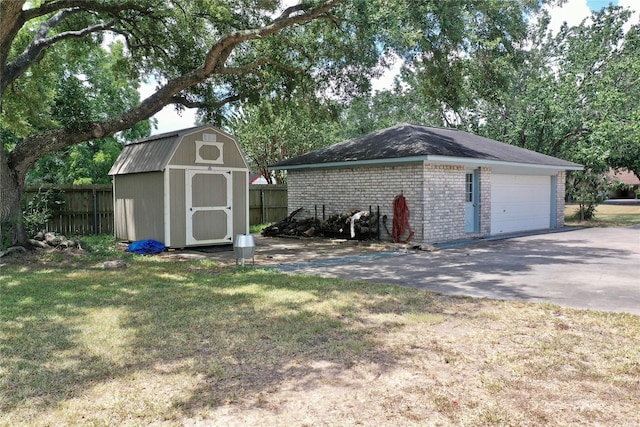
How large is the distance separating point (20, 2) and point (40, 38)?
3631 millimetres

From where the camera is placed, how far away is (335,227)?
14.7 m

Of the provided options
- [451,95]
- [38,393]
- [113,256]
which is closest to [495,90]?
[451,95]

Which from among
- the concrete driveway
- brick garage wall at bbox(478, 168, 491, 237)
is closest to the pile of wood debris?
the concrete driveway

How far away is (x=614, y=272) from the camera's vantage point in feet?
28.3

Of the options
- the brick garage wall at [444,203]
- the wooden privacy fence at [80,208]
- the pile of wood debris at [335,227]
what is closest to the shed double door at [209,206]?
the pile of wood debris at [335,227]

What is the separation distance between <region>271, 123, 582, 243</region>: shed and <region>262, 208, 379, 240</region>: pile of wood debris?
0.49 metres

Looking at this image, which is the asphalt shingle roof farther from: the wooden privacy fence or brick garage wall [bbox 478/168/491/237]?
the wooden privacy fence

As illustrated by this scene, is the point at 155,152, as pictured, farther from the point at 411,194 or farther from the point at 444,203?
the point at 444,203

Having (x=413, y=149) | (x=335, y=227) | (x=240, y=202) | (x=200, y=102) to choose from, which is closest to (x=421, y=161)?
(x=413, y=149)

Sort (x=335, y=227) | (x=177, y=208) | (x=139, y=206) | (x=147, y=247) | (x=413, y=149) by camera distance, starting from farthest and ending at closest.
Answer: (x=335, y=227), (x=413, y=149), (x=139, y=206), (x=177, y=208), (x=147, y=247)

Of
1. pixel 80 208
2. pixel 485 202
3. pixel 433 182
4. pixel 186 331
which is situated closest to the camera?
pixel 186 331

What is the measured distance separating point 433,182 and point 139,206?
26.5 feet

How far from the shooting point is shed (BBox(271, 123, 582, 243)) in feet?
43.3

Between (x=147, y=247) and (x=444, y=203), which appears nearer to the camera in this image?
(x=147, y=247)
